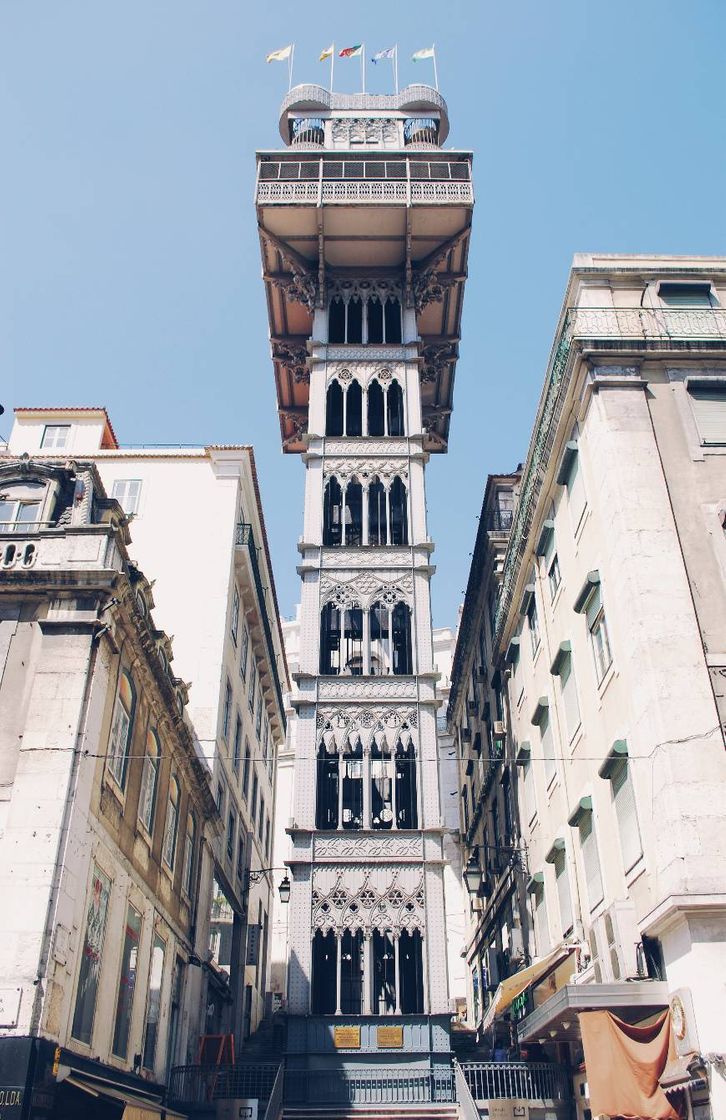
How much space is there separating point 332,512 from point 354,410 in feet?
21.6

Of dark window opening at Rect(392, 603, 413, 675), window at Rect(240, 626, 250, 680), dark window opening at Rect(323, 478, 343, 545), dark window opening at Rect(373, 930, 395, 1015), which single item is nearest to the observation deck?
dark window opening at Rect(323, 478, 343, 545)

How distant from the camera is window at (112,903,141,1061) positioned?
20.5 metres

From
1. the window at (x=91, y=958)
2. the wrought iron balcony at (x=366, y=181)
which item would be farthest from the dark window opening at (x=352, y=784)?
the wrought iron balcony at (x=366, y=181)

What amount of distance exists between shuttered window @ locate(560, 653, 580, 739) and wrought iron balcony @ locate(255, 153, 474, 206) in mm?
26621

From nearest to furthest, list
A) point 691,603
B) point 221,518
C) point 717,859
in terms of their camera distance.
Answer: point 717,859
point 691,603
point 221,518

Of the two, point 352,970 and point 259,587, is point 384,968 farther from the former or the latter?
point 259,587

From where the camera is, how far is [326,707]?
3250cm

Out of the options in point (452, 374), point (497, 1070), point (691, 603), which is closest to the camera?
point (691, 603)

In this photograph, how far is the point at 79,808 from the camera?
17.7 metres

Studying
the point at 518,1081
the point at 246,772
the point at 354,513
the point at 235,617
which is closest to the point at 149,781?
the point at 518,1081

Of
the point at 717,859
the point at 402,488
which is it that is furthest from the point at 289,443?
the point at 717,859

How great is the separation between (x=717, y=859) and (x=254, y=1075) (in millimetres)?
15902

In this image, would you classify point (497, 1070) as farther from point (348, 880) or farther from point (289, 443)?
point (289, 443)

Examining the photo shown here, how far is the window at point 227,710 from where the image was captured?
3447 cm
